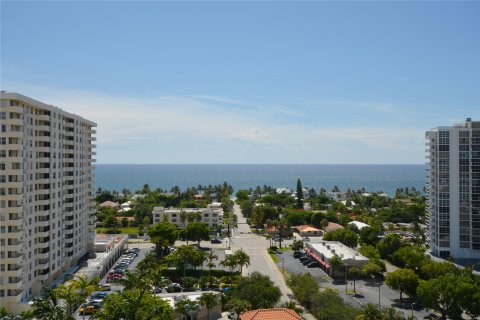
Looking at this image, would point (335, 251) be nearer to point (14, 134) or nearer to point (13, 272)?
point (13, 272)

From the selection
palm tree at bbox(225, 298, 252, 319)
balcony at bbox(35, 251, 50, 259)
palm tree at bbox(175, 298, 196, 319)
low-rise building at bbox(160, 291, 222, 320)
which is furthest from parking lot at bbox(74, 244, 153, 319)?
palm tree at bbox(225, 298, 252, 319)

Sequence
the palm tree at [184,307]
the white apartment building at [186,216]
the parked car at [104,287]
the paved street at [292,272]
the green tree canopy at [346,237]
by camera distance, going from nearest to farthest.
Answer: the palm tree at [184,307], the paved street at [292,272], the parked car at [104,287], the green tree canopy at [346,237], the white apartment building at [186,216]

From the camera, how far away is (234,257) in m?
55.4

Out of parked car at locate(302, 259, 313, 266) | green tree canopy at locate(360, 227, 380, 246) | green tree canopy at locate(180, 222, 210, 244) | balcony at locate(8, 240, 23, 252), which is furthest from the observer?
green tree canopy at locate(180, 222, 210, 244)

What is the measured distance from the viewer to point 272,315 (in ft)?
117

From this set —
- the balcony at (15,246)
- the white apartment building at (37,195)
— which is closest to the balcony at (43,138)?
the white apartment building at (37,195)

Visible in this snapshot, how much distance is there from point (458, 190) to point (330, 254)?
2360 cm

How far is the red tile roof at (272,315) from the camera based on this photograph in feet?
115

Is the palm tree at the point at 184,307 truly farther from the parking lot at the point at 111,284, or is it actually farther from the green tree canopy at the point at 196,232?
the green tree canopy at the point at 196,232

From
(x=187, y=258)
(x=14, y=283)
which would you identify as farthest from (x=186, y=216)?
(x=14, y=283)

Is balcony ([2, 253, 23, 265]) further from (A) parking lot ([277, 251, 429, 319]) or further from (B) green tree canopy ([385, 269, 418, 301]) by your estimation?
(B) green tree canopy ([385, 269, 418, 301])

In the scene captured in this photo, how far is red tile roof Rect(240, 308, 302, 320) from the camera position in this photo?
115ft

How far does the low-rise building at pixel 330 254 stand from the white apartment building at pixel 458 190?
1680 cm

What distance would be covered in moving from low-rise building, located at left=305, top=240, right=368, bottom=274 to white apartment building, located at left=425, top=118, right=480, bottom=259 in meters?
16.8
